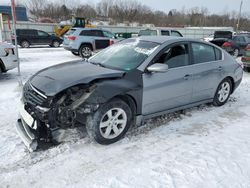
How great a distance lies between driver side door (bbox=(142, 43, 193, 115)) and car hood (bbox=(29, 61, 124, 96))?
585mm

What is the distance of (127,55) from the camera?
159 inches

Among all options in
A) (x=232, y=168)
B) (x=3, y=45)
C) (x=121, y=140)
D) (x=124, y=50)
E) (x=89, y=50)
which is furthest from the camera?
(x=89, y=50)

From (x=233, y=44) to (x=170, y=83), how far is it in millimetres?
12065

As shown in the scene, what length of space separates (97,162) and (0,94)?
3.97 meters

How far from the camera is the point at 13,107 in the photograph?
4.84 m

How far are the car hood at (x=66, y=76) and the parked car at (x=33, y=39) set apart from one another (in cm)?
1709

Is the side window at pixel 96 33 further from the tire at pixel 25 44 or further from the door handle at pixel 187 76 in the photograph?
the door handle at pixel 187 76

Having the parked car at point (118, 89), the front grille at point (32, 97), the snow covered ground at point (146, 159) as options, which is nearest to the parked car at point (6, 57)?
the snow covered ground at point (146, 159)

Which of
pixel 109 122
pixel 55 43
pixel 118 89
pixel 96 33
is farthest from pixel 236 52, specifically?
pixel 55 43

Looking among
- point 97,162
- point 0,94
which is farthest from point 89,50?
point 97,162

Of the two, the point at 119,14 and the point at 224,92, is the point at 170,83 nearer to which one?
the point at 224,92

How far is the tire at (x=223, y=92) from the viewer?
5.05 m

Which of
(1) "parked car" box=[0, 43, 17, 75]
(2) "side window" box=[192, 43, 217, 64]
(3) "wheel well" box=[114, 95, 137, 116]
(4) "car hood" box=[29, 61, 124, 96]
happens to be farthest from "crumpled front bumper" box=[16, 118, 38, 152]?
(1) "parked car" box=[0, 43, 17, 75]

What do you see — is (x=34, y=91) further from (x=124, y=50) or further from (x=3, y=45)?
(x=3, y=45)
